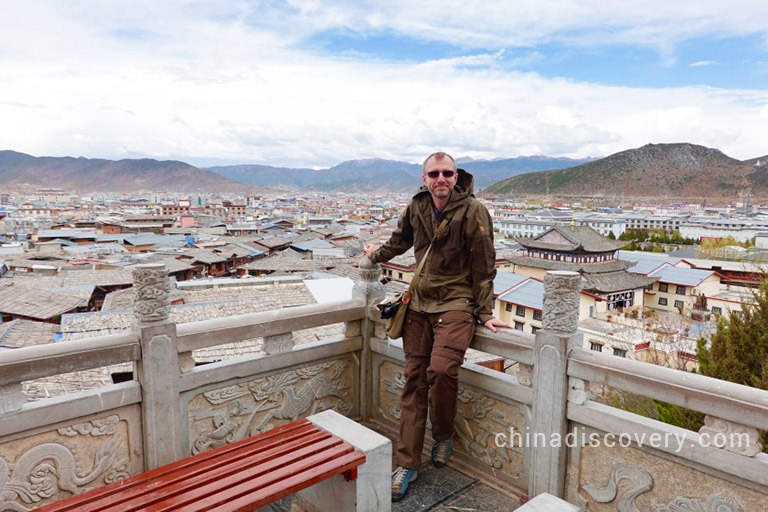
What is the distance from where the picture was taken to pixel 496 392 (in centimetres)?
331

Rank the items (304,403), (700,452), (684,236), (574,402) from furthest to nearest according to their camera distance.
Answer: (684,236) → (304,403) → (574,402) → (700,452)

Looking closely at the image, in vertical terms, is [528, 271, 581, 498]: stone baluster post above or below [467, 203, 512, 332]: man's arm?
below

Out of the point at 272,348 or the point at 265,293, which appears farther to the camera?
the point at 265,293

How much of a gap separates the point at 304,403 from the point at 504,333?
1.74m

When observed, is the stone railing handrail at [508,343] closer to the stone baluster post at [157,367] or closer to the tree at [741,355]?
the stone baluster post at [157,367]

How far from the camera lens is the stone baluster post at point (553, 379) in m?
2.86

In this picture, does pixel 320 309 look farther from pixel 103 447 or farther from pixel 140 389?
pixel 103 447

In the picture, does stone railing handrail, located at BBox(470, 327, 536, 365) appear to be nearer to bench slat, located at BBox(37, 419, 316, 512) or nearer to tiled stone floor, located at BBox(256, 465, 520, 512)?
tiled stone floor, located at BBox(256, 465, 520, 512)

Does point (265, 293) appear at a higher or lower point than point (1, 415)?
lower

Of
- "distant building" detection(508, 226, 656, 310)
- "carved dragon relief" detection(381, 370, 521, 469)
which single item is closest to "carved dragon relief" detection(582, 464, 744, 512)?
"carved dragon relief" detection(381, 370, 521, 469)

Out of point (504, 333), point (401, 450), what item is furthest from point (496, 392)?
point (401, 450)

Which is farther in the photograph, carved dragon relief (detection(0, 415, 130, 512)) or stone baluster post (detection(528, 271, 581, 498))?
stone baluster post (detection(528, 271, 581, 498))

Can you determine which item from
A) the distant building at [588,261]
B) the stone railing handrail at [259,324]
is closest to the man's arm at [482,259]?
the stone railing handrail at [259,324]

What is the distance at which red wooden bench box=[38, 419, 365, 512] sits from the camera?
2.19 metres
